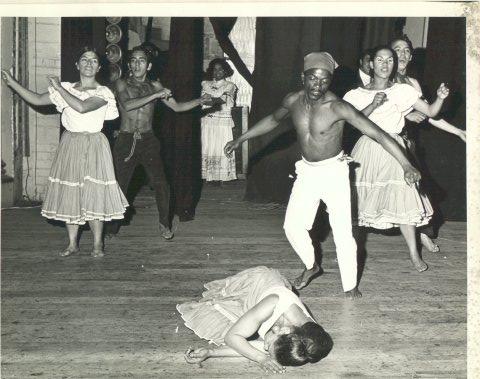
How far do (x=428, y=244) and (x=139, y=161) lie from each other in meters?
2.80

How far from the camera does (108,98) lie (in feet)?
19.0

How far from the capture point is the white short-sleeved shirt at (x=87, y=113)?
18.7 ft

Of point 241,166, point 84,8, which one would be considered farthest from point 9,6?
point 241,166


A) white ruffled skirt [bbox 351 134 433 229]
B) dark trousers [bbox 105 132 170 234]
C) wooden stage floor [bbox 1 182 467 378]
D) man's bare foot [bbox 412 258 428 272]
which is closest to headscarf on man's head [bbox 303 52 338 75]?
white ruffled skirt [bbox 351 134 433 229]

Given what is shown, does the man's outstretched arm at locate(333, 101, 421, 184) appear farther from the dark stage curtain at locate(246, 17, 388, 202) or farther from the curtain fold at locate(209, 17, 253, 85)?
the curtain fold at locate(209, 17, 253, 85)

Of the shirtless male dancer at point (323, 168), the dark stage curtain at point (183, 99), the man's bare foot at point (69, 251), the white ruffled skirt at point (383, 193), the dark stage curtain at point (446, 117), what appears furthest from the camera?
the dark stage curtain at point (446, 117)

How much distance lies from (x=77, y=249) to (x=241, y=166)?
548 centimetres

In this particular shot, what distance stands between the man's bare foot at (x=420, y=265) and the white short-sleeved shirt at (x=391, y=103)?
1082 mm

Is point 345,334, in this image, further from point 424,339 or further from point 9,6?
point 9,6

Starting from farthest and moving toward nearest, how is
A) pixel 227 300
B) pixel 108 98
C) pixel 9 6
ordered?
pixel 108 98 → pixel 227 300 → pixel 9 6

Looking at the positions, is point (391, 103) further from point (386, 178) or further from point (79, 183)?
point (79, 183)

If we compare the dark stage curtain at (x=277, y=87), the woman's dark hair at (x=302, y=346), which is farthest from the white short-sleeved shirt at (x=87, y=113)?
the dark stage curtain at (x=277, y=87)

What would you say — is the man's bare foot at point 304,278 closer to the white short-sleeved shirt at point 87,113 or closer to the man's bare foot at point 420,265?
the man's bare foot at point 420,265

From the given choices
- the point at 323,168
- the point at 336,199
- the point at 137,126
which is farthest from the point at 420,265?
the point at 137,126
